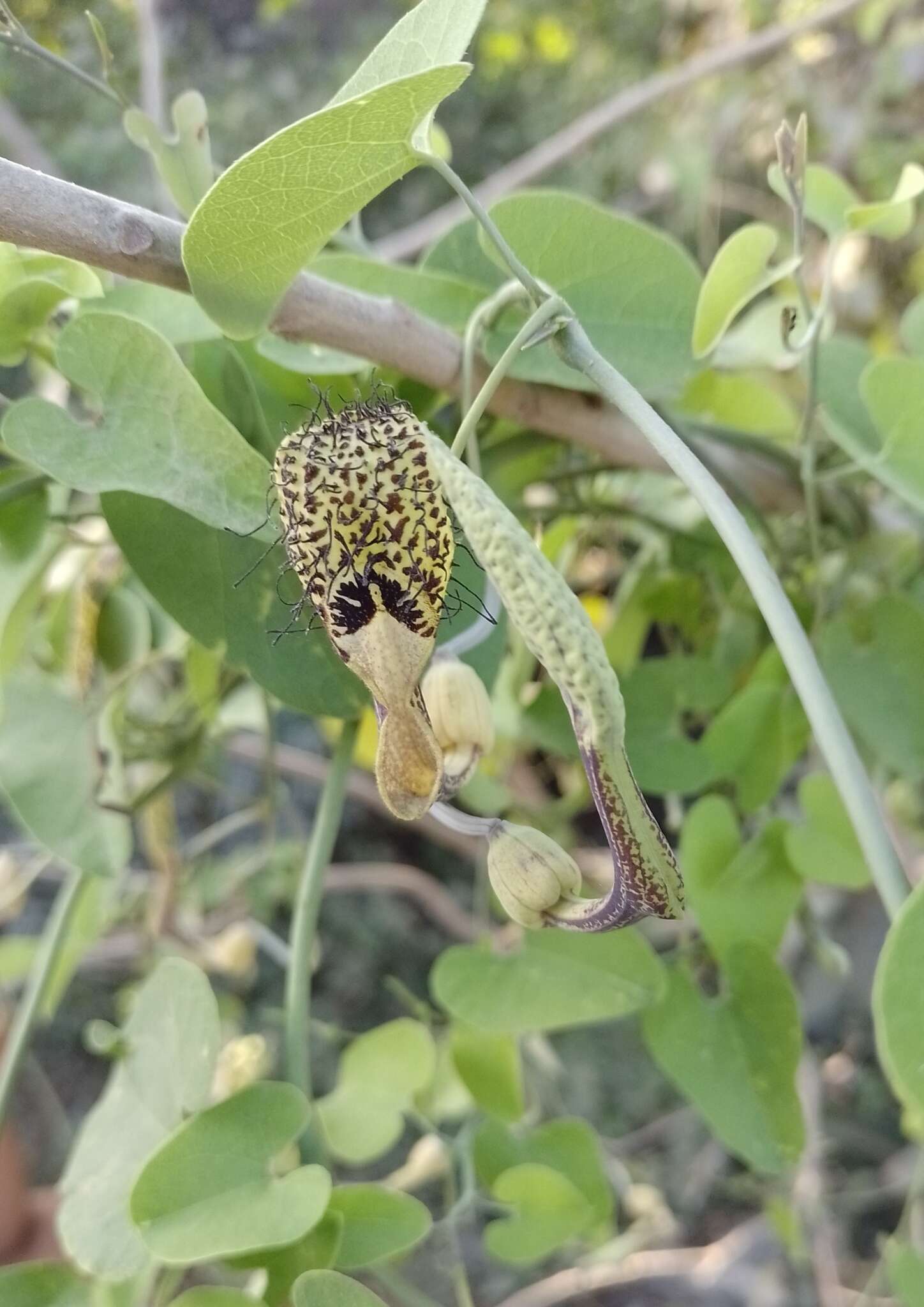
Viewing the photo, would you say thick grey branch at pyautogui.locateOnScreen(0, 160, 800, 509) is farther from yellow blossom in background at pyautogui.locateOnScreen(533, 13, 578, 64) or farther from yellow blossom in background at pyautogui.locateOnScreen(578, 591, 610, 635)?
yellow blossom in background at pyautogui.locateOnScreen(533, 13, 578, 64)

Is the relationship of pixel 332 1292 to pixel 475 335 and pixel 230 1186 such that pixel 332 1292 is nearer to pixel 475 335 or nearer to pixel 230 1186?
pixel 230 1186

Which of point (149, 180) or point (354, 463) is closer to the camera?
point (354, 463)

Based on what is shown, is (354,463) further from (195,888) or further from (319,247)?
(195,888)

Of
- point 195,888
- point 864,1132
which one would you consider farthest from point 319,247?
point 864,1132

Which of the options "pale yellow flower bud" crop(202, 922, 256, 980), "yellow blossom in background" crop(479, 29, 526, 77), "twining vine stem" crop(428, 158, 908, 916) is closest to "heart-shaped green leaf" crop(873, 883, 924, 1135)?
"twining vine stem" crop(428, 158, 908, 916)

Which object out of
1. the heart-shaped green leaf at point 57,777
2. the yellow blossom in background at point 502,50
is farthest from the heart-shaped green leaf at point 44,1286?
the yellow blossom in background at point 502,50

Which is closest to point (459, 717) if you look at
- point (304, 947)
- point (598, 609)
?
point (304, 947)
